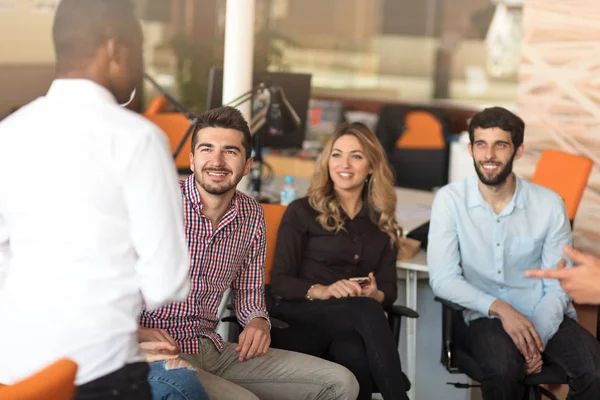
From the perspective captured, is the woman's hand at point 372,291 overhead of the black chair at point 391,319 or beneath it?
overhead

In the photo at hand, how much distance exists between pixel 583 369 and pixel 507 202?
0.72m

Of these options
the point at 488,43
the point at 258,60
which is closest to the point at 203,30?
the point at 258,60

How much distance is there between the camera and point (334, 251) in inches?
129

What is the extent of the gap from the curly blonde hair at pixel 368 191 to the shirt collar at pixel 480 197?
1.04ft

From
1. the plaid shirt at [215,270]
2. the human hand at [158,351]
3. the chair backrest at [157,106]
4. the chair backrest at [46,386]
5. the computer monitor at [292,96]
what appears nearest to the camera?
the chair backrest at [46,386]

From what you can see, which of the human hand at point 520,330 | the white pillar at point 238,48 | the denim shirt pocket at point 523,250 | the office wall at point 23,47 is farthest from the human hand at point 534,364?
the office wall at point 23,47

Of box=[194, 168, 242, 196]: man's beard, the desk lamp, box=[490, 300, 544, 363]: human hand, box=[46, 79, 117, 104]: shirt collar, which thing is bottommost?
box=[490, 300, 544, 363]: human hand

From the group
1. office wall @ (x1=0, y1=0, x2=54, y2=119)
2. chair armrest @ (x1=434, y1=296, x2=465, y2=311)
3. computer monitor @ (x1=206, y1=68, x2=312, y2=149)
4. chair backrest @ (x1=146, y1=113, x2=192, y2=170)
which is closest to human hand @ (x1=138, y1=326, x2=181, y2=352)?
chair armrest @ (x1=434, y1=296, x2=465, y2=311)

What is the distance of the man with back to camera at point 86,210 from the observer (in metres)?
1.40

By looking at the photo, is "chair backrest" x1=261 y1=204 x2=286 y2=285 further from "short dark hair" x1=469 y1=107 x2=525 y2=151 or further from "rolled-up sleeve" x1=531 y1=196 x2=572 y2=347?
"rolled-up sleeve" x1=531 y1=196 x2=572 y2=347

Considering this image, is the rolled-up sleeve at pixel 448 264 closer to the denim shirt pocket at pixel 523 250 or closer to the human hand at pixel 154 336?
the denim shirt pocket at pixel 523 250

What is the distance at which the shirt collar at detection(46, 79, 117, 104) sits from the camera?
56.6 inches

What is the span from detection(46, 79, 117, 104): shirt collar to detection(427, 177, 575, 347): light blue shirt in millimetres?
2012

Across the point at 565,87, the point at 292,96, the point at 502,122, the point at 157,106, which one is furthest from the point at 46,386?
the point at 157,106
